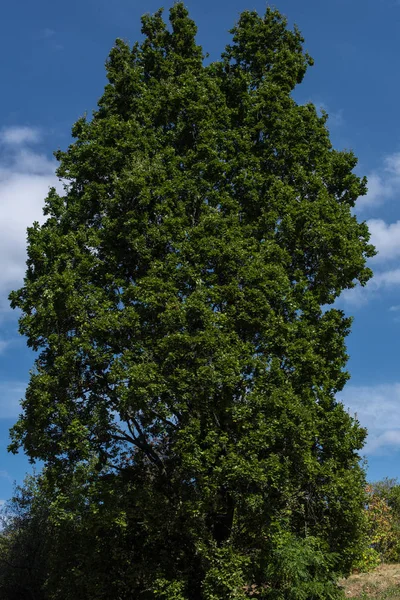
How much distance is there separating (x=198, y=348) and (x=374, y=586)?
14.2 meters

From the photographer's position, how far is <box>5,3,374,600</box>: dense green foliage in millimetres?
16062

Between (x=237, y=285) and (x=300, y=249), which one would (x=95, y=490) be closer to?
(x=237, y=285)

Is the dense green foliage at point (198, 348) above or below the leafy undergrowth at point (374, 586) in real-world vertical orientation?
above

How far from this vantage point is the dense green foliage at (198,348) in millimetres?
16062

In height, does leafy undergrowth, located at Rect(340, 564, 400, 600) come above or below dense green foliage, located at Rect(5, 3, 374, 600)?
below

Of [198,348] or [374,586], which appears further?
[374,586]

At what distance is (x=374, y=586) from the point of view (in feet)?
76.7

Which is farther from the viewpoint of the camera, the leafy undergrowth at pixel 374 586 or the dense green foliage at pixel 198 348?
the leafy undergrowth at pixel 374 586

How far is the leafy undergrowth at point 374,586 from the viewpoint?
21516 mm

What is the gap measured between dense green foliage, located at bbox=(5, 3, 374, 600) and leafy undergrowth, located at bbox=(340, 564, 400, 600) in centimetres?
543

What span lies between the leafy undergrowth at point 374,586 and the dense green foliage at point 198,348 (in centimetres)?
543

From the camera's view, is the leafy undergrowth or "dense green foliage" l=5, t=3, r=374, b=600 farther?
the leafy undergrowth

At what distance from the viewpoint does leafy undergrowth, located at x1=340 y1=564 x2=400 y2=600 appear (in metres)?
21.5

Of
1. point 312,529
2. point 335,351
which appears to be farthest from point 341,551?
point 335,351
